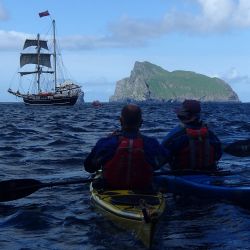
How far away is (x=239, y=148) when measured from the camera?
434 inches

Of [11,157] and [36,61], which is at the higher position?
[36,61]

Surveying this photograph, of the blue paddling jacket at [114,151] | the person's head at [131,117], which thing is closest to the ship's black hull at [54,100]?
the blue paddling jacket at [114,151]

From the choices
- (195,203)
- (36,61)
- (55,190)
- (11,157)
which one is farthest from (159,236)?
(36,61)

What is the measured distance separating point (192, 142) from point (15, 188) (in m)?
3.18

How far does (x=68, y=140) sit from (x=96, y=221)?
13.4 metres

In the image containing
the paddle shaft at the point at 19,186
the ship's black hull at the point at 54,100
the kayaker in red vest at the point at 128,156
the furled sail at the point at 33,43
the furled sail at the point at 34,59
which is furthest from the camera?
the furled sail at the point at 33,43

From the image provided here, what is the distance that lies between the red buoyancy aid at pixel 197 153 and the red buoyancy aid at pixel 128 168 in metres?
1.50

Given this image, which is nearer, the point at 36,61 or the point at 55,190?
the point at 55,190

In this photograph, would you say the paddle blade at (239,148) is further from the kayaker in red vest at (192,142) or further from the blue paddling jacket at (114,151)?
the blue paddling jacket at (114,151)

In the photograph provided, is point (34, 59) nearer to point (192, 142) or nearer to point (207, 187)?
point (192, 142)

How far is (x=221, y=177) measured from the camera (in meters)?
9.26

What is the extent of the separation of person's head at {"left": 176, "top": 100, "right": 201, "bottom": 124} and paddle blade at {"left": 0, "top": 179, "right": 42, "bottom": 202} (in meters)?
2.81

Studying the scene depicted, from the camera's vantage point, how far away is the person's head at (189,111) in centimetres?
888

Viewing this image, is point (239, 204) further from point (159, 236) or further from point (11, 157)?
point (11, 157)
